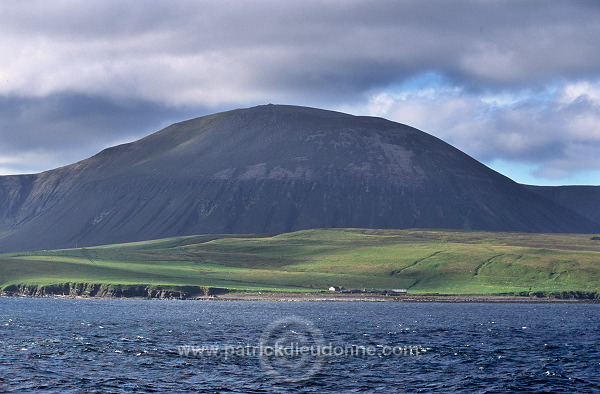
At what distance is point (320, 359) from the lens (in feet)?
263

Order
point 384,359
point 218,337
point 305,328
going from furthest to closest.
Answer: point 305,328 → point 218,337 → point 384,359

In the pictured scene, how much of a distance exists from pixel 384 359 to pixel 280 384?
64.7ft

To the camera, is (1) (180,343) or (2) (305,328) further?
(2) (305,328)

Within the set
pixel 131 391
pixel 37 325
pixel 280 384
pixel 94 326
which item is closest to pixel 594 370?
pixel 280 384

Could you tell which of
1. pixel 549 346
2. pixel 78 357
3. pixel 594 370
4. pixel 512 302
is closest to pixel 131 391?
pixel 78 357

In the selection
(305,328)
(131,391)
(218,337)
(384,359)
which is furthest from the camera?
(305,328)

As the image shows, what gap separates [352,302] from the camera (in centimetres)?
19888

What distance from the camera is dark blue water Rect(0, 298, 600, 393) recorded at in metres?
64.2

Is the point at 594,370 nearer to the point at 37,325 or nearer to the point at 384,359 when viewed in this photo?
the point at 384,359

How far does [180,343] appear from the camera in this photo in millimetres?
93562

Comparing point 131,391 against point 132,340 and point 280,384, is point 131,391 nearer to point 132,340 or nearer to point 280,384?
point 280,384

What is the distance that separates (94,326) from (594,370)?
73664 millimetres

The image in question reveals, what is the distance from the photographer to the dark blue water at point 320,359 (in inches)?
2530

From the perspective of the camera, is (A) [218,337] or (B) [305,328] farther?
(B) [305,328]
